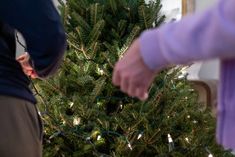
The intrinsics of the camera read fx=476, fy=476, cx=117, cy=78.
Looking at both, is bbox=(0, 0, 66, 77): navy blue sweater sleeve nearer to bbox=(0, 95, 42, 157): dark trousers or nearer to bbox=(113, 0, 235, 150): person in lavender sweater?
bbox=(0, 95, 42, 157): dark trousers

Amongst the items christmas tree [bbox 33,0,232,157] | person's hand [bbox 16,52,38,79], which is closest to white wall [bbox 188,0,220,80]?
christmas tree [bbox 33,0,232,157]

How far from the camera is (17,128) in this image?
0.93m

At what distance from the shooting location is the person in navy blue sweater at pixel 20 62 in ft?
2.87

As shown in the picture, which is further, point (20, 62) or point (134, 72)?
point (20, 62)

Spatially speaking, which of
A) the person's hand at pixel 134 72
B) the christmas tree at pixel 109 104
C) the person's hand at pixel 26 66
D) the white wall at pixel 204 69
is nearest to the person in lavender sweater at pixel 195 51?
the person's hand at pixel 134 72

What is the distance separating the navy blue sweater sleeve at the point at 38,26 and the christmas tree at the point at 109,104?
689mm

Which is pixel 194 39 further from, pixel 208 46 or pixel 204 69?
pixel 204 69

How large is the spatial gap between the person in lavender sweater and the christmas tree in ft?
3.22

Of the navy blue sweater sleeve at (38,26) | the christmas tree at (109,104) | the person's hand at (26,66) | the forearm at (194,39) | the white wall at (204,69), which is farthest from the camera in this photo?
the white wall at (204,69)

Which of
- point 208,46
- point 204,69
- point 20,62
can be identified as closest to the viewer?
point 208,46

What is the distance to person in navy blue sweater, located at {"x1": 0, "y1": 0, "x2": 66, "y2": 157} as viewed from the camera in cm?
87

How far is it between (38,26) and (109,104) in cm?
89

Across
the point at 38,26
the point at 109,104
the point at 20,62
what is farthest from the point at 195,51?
the point at 109,104

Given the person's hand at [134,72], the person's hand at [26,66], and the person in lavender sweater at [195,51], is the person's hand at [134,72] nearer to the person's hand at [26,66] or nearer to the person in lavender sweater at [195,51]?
the person in lavender sweater at [195,51]
